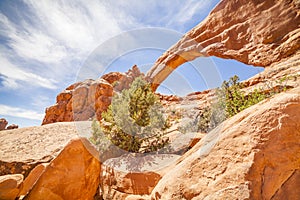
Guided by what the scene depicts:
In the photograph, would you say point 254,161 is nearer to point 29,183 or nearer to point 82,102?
point 29,183

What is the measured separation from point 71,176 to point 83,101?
21944 millimetres

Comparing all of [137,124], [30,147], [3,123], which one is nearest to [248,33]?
[137,124]

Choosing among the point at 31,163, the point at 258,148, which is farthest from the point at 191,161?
the point at 31,163

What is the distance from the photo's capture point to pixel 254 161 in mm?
1891

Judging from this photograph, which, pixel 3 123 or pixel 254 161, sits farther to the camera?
pixel 3 123

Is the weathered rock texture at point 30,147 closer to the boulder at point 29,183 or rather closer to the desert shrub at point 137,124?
the boulder at point 29,183

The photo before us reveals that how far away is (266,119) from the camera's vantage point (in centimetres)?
208

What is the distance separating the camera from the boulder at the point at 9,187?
3.92 metres

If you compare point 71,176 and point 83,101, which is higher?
point 83,101

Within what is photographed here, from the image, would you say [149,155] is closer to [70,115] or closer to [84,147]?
[84,147]

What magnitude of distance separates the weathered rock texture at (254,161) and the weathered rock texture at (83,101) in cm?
2070

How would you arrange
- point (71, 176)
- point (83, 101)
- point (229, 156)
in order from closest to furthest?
point (229, 156) → point (71, 176) → point (83, 101)

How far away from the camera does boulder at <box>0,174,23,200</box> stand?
3.92 m

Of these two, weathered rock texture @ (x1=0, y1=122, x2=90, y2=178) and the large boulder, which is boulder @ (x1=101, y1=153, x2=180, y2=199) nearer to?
weathered rock texture @ (x1=0, y1=122, x2=90, y2=178)
